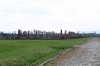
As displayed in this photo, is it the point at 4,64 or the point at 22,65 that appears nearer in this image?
the point at 4,64

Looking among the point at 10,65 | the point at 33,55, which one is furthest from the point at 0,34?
the point at 10,65

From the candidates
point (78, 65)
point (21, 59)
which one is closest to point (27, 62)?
point (21, 59)

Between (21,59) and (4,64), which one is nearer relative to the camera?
(4,64)

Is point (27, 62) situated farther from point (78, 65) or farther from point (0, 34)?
point (0, 34)

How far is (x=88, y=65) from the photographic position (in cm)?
1508

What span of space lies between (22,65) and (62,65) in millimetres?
2504

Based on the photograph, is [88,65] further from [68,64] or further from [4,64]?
[4,64]

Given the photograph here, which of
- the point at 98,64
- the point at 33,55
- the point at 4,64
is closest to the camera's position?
the point at 4,64

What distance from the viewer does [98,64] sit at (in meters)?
15.6

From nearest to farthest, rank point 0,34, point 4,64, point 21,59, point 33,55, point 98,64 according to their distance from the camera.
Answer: point 4,64 < point 98,64 < point 21,59 < point 33,55 < point 0,34

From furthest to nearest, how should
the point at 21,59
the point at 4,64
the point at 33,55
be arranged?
the point at 33,55, the point at 21,59, the point at 4,64

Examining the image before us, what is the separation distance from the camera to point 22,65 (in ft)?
52.3

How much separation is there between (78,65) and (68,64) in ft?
2.40

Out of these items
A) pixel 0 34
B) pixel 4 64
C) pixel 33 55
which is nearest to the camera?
pixel 4 64
